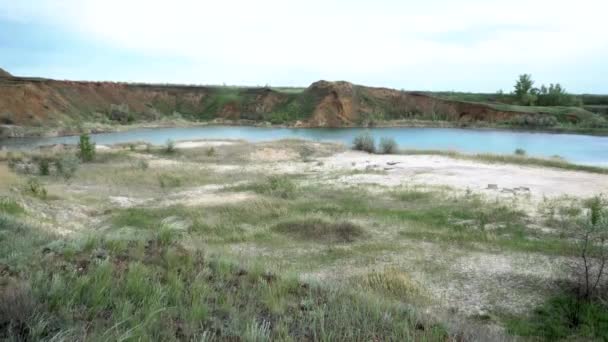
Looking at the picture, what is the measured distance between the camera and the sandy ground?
1647 centimetres

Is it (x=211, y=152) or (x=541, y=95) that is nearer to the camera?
(x=211, y=152)

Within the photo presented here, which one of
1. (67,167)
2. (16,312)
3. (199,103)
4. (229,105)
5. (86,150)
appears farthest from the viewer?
(199,103)

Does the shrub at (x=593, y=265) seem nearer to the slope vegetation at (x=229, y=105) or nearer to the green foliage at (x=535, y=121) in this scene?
the green foliage at (x=535, y=121)

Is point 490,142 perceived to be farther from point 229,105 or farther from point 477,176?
point 229,105

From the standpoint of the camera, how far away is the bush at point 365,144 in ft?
109

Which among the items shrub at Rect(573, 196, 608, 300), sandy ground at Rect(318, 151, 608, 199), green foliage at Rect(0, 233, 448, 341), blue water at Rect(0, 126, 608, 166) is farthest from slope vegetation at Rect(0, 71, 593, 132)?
green foliage at Rect(0, 233, 448, 341)

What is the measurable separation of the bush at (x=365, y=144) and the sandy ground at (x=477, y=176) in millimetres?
6477

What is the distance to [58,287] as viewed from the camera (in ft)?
12.4

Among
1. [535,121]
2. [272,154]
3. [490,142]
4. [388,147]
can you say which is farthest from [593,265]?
[535,121]

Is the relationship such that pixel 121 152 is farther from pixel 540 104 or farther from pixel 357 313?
pixel 540 104

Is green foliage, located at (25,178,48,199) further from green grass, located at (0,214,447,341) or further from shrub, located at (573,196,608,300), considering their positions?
shrub, located at (573,196,608,300)

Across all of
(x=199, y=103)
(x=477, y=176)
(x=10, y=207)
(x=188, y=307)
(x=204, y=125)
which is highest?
(x=199, y=103)

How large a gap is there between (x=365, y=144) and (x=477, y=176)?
14292 millimetres

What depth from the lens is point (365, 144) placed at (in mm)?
33625
